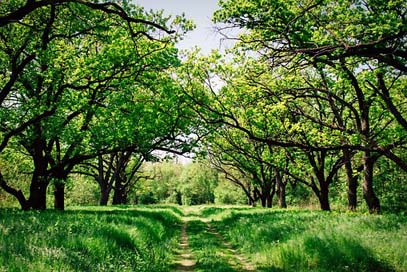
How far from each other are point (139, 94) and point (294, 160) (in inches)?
546

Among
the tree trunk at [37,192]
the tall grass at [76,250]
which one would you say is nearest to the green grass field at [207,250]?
the tall grass at [76,250]

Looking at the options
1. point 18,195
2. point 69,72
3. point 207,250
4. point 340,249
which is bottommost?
point 207,250

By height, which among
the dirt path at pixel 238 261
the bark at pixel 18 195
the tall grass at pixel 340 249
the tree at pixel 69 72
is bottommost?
the dirt path at pixel 238 261

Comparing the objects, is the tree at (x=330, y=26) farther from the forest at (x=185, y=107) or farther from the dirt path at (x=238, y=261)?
the dirt path at (x=238, y=261)

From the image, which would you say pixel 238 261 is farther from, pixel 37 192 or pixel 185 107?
pixel 37 192

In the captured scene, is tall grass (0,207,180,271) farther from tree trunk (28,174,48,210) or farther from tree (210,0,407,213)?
tree trunk (28,174,48,210)

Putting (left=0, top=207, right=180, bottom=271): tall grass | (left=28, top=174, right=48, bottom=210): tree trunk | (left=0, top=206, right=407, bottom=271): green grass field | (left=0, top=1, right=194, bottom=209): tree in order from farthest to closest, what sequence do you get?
(left=28, top=174, right=48, bottom=210): tree trunk < (left=0, top=1, right=194, bottom=209): tree < (left=0, top=206, right=407, bottom=271): green grass field < (left=0, top=207, right=180, bottom=271): tall grass

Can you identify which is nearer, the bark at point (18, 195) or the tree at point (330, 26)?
the tree at point (330, 26)

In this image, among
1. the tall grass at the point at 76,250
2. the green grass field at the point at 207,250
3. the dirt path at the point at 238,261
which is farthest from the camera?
the dirt path at the point at 238,261

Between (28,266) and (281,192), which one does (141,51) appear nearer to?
(28,266)

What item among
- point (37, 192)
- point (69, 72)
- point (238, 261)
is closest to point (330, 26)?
point (238, 261)

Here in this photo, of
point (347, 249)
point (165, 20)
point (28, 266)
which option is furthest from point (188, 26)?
point (28, 266)

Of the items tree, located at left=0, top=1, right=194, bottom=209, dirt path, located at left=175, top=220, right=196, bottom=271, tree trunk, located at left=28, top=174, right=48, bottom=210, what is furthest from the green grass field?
tree trunk, located at left=28, top=174, right=48, bottom=210

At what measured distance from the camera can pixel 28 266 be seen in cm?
577
